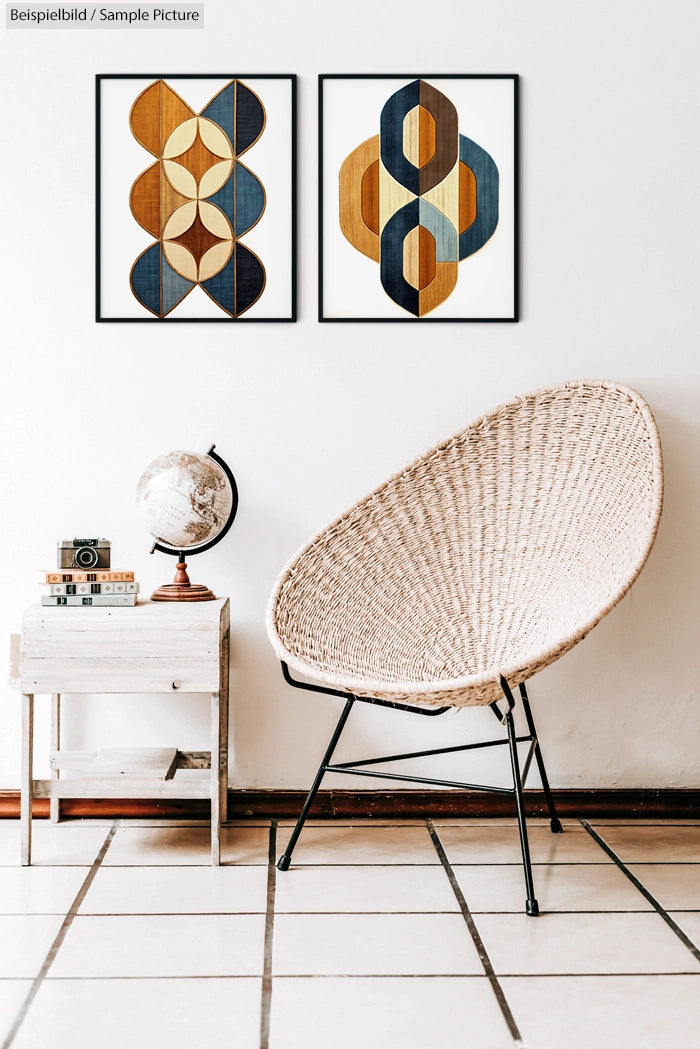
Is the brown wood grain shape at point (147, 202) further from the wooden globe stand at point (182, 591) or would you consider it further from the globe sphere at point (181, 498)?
the wooden globe stand at point (182, 591)

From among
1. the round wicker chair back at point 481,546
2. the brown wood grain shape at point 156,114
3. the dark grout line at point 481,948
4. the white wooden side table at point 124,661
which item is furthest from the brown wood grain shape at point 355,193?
the dark grout line at point 481,948

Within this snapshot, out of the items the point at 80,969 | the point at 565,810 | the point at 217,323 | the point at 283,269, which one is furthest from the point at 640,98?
the point at 80,969

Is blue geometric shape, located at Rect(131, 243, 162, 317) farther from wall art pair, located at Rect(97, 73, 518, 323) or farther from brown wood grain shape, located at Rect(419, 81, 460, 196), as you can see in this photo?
brown wood grain shape, located at Rect(419, 81, 460, 196)

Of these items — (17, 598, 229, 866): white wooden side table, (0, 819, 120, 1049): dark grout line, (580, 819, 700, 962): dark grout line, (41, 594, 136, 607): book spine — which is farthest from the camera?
(41, 594, 136, 607): book spine

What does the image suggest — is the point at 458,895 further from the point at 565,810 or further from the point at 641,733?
the point at 641,733

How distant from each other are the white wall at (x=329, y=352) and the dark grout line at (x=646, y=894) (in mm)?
202

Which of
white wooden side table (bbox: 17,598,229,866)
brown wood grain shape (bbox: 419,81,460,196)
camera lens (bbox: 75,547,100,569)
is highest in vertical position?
brown wood grain shape (bbox: 419,81,460,196)

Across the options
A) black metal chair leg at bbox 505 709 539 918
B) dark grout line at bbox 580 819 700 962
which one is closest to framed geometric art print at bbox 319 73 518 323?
black metal chair leg at bbox 505 709 539 918

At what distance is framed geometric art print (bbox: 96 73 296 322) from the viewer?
95.3 inches

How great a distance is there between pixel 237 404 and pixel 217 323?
0.68ft

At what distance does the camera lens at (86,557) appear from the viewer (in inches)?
88.6

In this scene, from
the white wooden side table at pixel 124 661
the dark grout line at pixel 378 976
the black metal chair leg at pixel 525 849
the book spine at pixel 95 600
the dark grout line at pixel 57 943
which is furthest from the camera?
the book spine at pixel 95 600

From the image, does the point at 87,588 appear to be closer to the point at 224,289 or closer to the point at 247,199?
the point at 224,289

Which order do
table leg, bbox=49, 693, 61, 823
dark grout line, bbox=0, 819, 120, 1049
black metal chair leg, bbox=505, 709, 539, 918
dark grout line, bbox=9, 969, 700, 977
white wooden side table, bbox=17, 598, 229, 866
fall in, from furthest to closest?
table leg, bbox=49, 693, 61, 823 → white wooden side table, bbox=17, 598, 229, 866 → black metal chair leg, bbox=505, 709, 539, 918 → dark grout line, bbox=9, 969, 700, 977 → dark grout line, bbox=0, 819, 120, 1049
